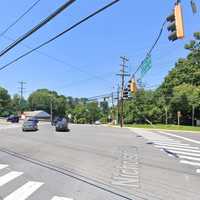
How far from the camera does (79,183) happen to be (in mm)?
10125

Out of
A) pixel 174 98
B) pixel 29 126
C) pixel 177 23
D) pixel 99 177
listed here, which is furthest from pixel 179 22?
pixel 174 98

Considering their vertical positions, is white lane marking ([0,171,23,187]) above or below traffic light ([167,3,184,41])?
below

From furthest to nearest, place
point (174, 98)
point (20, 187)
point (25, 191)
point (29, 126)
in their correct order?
point (174, 98) → point (29, 126) → point (20, 187) → point (25, 191)

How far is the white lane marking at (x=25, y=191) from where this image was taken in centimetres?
842

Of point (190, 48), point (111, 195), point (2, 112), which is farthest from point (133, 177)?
point (2, 112)

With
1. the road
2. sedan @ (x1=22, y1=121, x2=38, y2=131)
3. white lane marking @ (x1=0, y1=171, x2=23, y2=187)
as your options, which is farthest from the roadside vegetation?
white lane marking @ (x1=0, y1=171, x2=23, y2=187)

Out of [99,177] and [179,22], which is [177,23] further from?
[99,177]

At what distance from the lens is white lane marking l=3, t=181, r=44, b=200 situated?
8.42 m

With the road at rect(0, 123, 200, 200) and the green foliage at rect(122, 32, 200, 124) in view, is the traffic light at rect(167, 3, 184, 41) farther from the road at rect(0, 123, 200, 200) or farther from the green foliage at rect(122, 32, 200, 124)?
the green foliage at rect(122, 32, 200, 124)

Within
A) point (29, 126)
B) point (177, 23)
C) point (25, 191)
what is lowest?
point (25, 191)

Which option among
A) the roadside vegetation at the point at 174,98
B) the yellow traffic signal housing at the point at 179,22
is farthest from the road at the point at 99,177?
the roadside vegetation at the point at 174,98

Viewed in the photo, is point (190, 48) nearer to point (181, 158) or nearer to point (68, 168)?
point (181, 158)

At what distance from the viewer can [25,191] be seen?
9.05m

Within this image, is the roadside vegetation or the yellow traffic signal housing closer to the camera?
the yellow traffic signal housing
